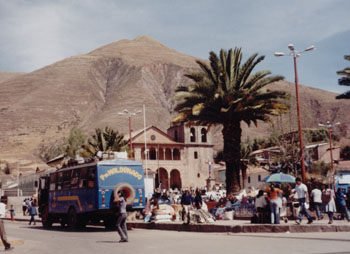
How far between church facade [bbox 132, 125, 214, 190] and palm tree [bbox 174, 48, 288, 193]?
56.3 m

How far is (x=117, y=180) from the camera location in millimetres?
19609

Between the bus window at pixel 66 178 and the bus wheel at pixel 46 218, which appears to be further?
the bus wheel at pixel 46 218

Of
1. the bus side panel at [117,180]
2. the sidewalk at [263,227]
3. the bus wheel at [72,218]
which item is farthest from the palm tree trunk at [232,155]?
the bus wheel at [72,218]

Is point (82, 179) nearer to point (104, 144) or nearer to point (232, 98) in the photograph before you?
point (232, 98)

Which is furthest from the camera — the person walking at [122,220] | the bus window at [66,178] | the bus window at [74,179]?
the bus window at [66,178]

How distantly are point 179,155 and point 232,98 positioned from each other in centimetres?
6110

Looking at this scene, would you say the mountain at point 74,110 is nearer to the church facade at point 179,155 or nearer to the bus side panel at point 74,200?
the church facade at point 179,155

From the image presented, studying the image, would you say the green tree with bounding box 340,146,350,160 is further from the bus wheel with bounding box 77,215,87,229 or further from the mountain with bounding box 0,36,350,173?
the mountain with bounding box 0,36,350,173

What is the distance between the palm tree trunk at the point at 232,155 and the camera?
26.6 meters

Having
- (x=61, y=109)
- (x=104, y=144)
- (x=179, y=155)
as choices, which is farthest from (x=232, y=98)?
(x=61, y=109)

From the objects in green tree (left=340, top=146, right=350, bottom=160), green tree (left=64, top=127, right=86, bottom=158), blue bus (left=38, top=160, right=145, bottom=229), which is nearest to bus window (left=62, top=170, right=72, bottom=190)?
blue bus (left=38, top=160, right=145, bottom=229)

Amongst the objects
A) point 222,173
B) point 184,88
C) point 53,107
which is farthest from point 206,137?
point 53,107

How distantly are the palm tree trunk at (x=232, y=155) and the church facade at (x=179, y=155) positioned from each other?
56689mm

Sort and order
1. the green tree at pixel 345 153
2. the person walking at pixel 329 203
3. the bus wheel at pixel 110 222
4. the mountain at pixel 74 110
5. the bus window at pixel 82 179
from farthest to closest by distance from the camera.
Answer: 1. the mountain at pixel 74 110
2. the green tree at pixel 345 153
3. the bus wheel at pixel 110 222
4. the bus window at pixel 82 179
5. the person walking at pixel 329 203
